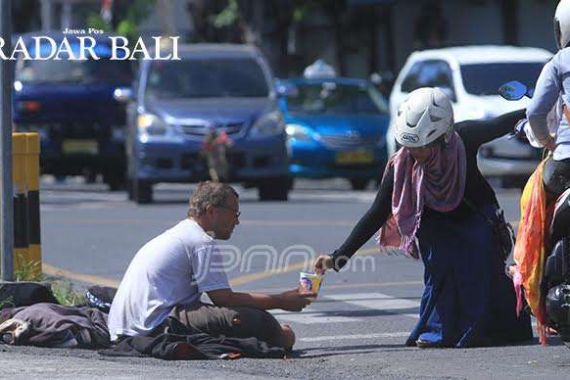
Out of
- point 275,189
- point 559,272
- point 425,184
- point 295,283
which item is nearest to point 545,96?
point 559,272

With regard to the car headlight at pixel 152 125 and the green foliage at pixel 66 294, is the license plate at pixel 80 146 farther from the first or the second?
the green foliage at pixel 66 294

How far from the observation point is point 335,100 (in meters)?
27.2

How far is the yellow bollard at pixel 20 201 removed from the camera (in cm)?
1176

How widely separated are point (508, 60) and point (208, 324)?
1297 centimetres

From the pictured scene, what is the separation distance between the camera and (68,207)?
21.9 meters

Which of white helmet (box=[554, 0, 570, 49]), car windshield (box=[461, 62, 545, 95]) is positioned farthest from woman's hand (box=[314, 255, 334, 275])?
car windshield (box=[461, 62, 545, 95])

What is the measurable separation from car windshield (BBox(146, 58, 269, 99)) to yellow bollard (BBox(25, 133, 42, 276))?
35.2 feet

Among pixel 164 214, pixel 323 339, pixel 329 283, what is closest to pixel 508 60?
pixel 164 214

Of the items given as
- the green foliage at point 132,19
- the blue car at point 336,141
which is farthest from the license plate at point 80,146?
the green foliage at point 132,19

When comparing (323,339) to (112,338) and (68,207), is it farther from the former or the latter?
(68,207)

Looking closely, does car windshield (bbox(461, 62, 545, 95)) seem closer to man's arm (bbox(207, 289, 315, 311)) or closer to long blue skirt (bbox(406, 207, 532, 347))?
long blue skirt (bbox(406, 207, 532, 347))

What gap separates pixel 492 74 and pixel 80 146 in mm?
8153

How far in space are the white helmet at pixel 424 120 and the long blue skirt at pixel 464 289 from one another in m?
0.50

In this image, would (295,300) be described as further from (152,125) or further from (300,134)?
(300,134)
